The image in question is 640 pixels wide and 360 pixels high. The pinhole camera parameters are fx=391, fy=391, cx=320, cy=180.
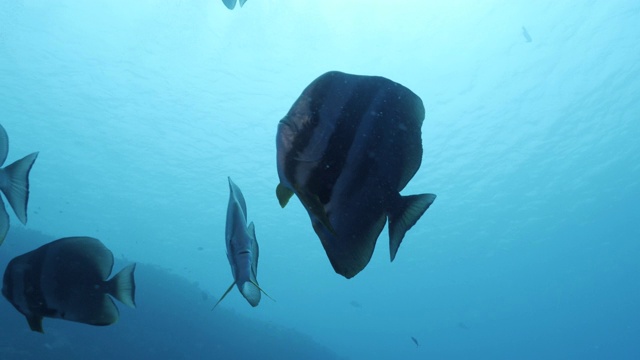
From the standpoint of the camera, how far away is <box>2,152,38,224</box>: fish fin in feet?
5.69

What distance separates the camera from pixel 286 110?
2828cm

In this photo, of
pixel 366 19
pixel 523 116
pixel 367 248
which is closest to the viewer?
pixel 367 248

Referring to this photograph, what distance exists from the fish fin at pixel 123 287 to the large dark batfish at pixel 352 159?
4.74ft

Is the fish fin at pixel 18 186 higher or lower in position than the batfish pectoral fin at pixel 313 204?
lower

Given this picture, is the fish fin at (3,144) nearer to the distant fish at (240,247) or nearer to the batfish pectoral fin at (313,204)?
the distant fish at (240,247)

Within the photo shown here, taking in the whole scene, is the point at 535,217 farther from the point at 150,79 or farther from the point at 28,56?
the point at 28,56

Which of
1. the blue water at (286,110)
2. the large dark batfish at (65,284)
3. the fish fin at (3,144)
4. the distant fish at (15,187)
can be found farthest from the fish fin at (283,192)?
the blue water at (286,110)

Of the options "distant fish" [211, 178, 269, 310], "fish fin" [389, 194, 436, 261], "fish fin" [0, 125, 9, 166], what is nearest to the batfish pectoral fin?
"fish fin" [389, 194, 436, 261]

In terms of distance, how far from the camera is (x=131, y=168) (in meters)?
37.7

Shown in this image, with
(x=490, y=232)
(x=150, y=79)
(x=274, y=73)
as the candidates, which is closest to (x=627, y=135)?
(x=490, y=232)

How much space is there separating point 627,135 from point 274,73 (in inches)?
1251

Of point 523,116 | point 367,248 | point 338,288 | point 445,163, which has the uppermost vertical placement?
point 523,116

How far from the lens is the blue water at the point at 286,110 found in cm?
2100

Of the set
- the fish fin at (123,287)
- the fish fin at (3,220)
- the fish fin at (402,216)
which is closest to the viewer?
the fish fin at (402,216)
